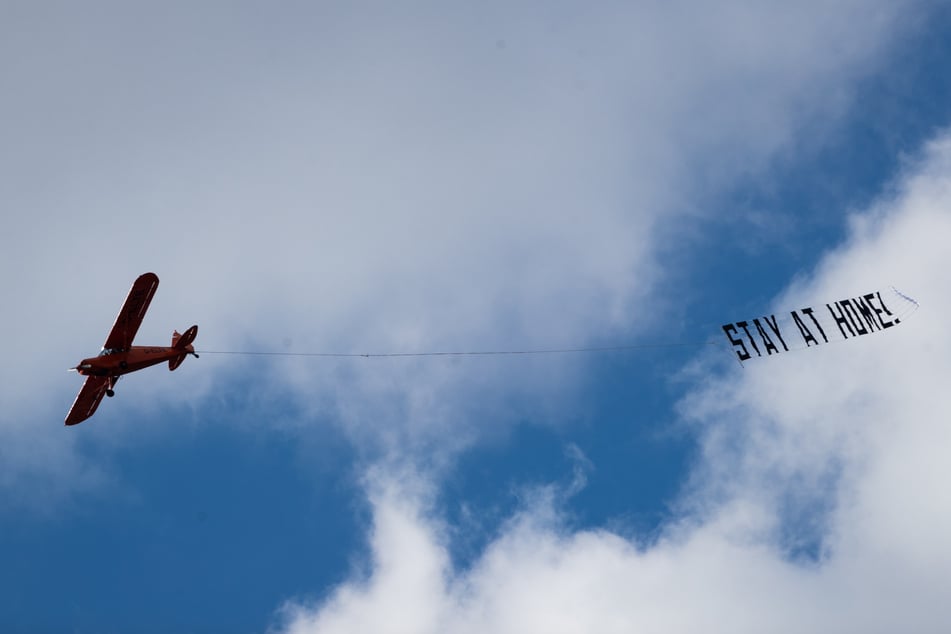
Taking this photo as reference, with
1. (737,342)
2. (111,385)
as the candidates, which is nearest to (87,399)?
(111,385)

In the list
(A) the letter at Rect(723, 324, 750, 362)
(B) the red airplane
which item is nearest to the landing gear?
(B) the red airplane

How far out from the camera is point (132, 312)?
75.9 meters

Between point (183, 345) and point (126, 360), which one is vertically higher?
point (183, 345)

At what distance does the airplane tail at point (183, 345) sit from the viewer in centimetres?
8231

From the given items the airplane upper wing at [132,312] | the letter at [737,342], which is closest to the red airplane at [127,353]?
the airplane upper wing at [132,312]

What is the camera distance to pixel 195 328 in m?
82.8

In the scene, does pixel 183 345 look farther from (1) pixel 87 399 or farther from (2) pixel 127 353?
(1) pixel 87 399

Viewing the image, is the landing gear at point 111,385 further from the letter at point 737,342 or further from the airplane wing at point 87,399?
the letter at point 737,342

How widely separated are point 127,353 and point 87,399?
10.2 metres

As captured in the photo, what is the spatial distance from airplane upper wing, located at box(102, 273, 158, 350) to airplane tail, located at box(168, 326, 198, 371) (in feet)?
18.4

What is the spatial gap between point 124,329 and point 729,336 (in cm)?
5308

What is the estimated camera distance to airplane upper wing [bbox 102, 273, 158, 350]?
7519cm

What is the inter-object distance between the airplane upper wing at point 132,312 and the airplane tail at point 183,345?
5615mm

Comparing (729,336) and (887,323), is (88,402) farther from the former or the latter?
(887,323)
